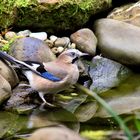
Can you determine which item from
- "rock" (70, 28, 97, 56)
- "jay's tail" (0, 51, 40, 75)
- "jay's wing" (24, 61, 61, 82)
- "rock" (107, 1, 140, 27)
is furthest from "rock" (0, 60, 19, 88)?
"rock" (107, 1, 140, 27)

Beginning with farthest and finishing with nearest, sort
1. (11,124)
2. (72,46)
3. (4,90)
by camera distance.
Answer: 1. (72,46)
2. (4,90)
3. (11,124)

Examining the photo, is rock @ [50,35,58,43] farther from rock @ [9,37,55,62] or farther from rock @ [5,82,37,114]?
rock @ [5,82,37,114]

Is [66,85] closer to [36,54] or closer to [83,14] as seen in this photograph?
[36,54]

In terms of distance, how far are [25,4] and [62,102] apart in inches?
73.6

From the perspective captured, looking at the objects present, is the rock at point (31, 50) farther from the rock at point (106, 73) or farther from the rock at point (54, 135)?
the rock at point (54, 135)

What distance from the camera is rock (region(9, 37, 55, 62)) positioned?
246 inches

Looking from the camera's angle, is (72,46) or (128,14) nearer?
(72,46)

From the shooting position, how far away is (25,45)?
634 cm

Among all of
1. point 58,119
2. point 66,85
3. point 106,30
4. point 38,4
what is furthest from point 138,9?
point 58,119

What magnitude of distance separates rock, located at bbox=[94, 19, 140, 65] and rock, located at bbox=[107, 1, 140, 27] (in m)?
0.18

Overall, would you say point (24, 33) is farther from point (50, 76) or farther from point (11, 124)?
point (11, 124)

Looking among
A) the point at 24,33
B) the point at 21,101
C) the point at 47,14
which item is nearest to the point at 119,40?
the point at 47,14

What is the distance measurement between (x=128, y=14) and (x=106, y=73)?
4.70 feet

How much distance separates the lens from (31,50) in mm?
6332
